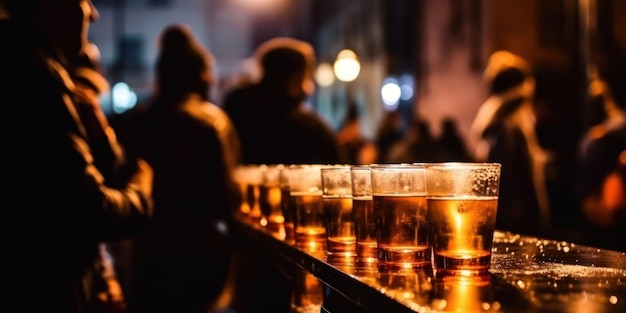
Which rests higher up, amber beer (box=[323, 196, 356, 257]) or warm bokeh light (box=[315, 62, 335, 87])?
warm bokeh light (box=[315, 62, 335, 87])

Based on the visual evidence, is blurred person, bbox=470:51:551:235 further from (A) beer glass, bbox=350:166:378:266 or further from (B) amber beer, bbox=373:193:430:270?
(B) amber beer, bbox=373:193:430:270

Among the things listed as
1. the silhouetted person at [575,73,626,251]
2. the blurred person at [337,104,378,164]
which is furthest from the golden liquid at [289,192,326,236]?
the blurred person at [337,104,378,164]

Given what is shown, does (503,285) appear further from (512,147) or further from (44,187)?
(512,147)

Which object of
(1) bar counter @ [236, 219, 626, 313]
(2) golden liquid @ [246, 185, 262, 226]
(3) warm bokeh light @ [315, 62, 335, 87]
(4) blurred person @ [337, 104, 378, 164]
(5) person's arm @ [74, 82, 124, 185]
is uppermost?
(3) warm bokeh light @ [315, 62, 335, 87]

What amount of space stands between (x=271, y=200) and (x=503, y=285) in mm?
1330

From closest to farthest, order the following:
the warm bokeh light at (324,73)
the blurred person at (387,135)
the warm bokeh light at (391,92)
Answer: the blurred person at (387,135) < the warm bokeh light at (391,92) < the warm bokeh light at (324,73)

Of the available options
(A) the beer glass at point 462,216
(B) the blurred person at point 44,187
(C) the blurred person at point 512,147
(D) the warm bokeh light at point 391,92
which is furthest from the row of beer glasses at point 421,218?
(D) the warm bokeh light at point 391,92

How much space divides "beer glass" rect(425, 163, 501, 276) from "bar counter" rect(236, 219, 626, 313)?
0.14 ft

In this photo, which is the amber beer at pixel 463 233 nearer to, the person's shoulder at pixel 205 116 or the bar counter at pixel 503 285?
the bar counter at pixel 503 285

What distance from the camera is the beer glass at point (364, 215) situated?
1.66 metres

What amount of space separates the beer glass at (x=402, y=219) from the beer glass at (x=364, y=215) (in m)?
0.09

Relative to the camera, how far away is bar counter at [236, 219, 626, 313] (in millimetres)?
1155

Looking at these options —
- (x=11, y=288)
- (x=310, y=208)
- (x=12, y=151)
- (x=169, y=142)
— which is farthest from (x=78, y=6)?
(x=169, y=142)

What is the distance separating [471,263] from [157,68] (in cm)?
297
